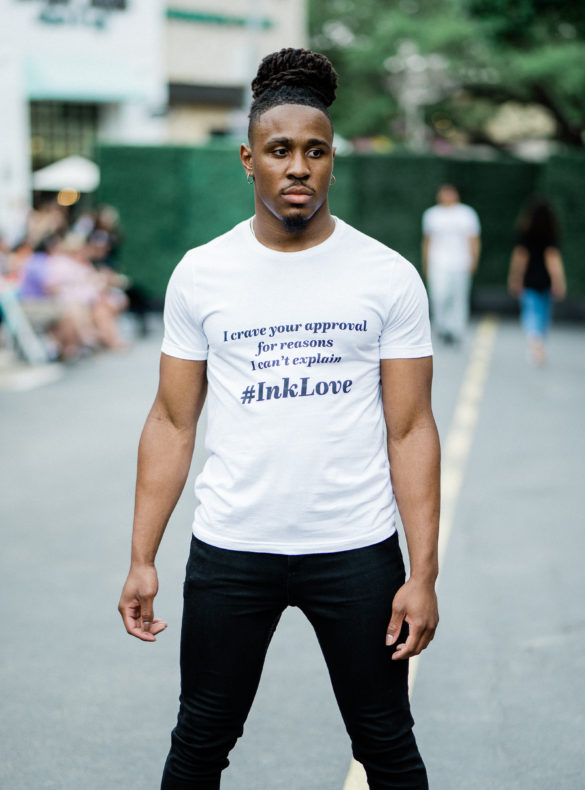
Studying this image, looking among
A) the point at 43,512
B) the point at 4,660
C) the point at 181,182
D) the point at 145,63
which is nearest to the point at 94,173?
the point at 145,63

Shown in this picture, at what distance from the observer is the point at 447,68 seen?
38.5 metres

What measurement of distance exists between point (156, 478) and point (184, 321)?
35cm

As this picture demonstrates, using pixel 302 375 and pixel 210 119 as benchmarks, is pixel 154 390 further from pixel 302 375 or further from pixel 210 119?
pixel 210 119

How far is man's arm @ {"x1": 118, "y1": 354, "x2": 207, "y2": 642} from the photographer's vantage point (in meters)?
2.56

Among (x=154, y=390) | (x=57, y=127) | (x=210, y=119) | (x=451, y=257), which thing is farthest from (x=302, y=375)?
(x=210, y=119)

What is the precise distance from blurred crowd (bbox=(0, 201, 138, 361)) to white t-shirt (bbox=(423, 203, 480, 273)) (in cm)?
422

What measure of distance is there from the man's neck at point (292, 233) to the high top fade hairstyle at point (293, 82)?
181 mm

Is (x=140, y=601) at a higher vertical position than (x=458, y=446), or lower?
higher

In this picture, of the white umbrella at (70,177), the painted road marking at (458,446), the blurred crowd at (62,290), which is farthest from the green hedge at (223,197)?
the painted road marking at (458,446)

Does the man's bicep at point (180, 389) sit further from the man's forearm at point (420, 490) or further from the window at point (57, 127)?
the window at point (57, 127)

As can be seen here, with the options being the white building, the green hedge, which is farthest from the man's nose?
the white building

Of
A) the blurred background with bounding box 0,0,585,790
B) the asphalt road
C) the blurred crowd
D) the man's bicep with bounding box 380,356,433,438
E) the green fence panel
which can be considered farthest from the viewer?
the green fence panel

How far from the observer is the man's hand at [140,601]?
8.41 ft

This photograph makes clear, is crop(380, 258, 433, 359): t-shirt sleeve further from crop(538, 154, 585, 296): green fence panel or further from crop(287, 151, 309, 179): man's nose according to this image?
crop(538, 154, 585, 296): green fence panel
